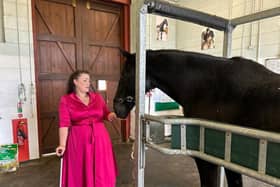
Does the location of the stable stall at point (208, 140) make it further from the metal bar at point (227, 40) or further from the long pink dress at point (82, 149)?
the long pink dress at point (82, 149)

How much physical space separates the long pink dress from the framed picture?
3.08 meters

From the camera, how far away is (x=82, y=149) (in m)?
1.92

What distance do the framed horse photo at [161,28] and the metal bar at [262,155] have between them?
163 inches

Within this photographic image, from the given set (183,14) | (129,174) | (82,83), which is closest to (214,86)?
(183,14)

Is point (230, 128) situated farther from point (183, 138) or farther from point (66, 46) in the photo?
point (66, 46)

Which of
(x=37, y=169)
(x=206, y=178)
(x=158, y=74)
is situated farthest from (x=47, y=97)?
(x=206, y=178)

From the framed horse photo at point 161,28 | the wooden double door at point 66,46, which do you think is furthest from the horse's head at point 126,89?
the framed horse photo at point 161,28

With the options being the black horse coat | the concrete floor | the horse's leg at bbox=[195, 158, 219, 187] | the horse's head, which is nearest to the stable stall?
the black horse coat

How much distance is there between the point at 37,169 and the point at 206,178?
8.85 ft

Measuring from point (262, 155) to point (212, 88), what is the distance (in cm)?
66

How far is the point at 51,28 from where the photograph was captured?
3480 millimetres

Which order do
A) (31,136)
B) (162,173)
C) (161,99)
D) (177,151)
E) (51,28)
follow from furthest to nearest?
(161,99) < (51,28) < (31,136) < (162,173) < (177,151)

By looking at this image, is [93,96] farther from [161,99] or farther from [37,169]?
[161,99]

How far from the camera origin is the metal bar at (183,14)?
909mm
